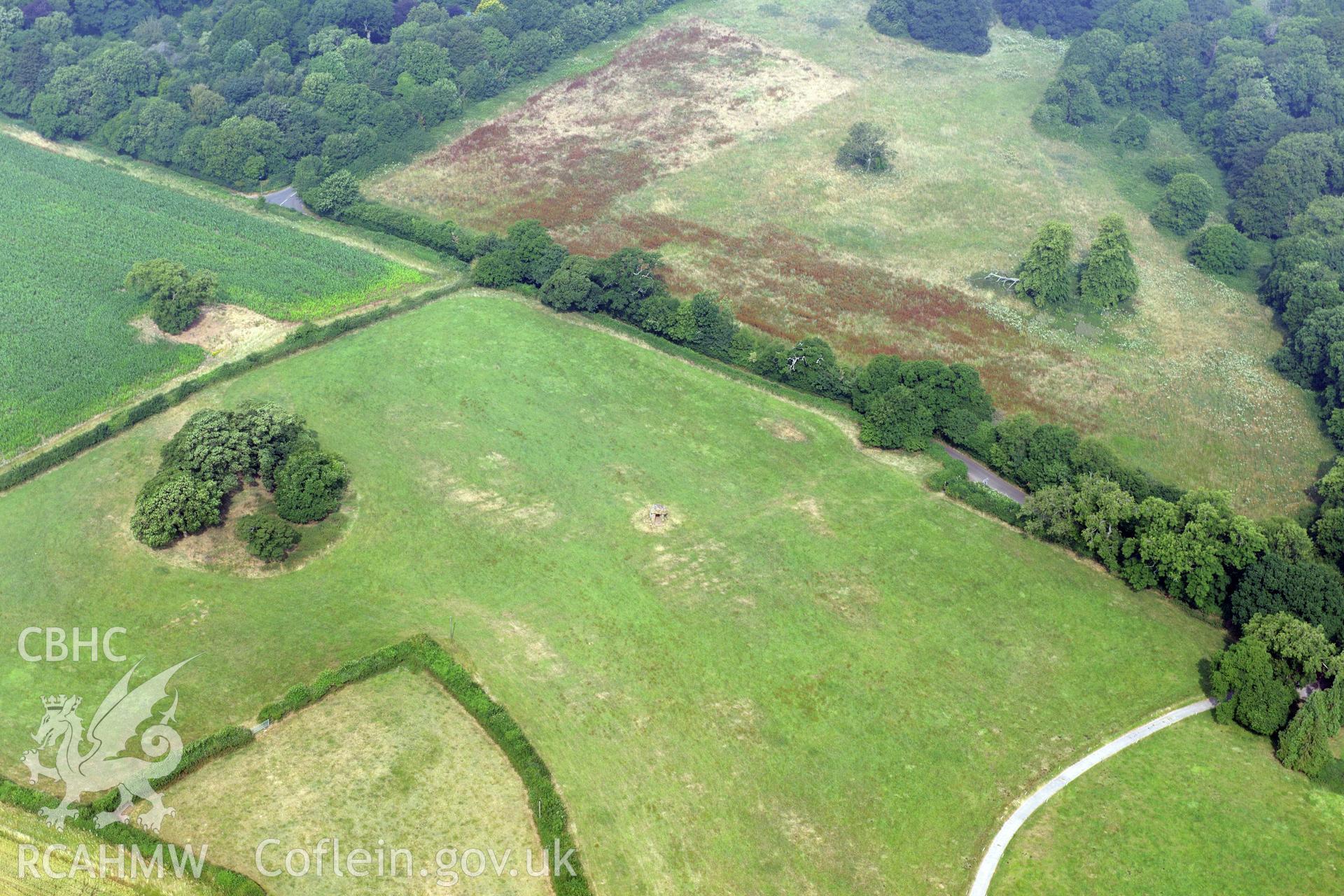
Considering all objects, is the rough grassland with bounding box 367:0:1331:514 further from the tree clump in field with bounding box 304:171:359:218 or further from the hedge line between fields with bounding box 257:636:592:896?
the hedge line between fields with bounding box 257:636:592:896

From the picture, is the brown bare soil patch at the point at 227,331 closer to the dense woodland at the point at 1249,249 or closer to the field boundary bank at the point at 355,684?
the field boundary bank at the point at 355,684

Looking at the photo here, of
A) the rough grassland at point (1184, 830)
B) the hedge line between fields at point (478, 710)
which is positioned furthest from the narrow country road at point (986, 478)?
the hedge line between fields at point (478, 710)

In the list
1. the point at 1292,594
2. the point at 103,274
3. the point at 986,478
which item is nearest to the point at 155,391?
the point at 103,274

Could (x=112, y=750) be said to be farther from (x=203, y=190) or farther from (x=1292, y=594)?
(x=203, y=190)

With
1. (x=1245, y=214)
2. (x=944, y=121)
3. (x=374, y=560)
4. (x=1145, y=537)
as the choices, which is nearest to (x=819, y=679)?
(x=1145, y=537)

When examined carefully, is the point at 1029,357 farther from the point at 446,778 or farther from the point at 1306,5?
the point at 1306,5

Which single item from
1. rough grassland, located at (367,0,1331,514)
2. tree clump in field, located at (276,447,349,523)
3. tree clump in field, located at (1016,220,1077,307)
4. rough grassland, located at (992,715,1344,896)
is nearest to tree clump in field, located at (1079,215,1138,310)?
tree clump in field, located at (1016,220,1077,307)
